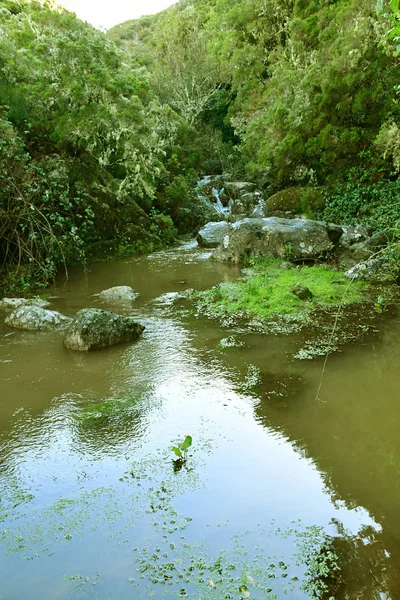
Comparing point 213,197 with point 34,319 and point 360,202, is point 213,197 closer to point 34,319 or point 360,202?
point 360,202

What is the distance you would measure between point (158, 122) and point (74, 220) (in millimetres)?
12644

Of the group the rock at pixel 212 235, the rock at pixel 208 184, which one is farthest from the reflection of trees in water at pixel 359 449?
the rock at pixel 208 184

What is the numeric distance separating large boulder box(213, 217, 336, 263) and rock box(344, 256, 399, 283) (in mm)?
2201

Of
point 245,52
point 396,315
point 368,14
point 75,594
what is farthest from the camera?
point 245,52

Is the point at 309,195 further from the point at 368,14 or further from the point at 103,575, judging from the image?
the point at 103,575

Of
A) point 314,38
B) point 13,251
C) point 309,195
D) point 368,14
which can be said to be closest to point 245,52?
point 314,38

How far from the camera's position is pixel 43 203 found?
12.0 meters

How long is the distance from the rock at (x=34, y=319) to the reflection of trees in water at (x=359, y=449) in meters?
4.37

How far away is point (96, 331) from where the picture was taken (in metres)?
7.44

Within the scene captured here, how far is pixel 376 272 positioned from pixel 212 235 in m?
7.31

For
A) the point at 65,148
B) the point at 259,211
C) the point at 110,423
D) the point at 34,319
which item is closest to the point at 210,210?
the point at 259,211

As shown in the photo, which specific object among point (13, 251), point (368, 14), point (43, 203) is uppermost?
point (368, 14)

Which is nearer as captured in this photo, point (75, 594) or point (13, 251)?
point (75, 594)

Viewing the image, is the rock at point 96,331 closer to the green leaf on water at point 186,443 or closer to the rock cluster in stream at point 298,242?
the green leaf on water at point 186,443
